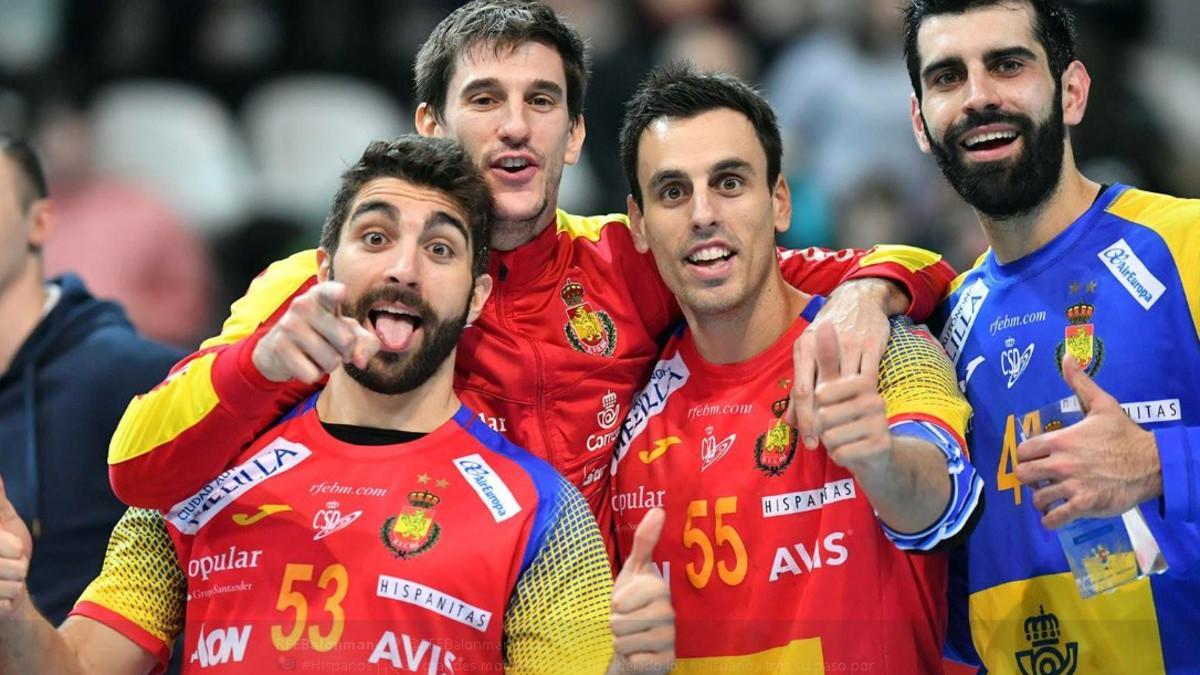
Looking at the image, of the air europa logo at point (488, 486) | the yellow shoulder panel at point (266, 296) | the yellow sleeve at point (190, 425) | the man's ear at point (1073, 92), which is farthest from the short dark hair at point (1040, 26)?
the yellow sleeve at point (190, 425)


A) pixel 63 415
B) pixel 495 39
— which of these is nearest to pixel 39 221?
pixel 63 415

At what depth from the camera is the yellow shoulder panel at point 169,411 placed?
382cm

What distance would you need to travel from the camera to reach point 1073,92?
4375 millimetres

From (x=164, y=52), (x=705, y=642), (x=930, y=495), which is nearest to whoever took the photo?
(x=930, y=495)

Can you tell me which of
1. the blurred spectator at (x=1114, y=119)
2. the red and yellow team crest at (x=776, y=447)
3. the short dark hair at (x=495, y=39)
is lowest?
the red and yellow team crest at (x=776, y=447)

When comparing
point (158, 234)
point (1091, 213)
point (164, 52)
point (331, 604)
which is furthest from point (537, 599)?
point (164, 52)

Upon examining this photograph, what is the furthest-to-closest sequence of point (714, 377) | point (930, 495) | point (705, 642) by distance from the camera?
point (714, 377)
point (705, 642)
point (930, 495)

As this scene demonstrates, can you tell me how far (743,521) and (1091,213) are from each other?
47.5 inches

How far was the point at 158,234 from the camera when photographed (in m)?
8.09

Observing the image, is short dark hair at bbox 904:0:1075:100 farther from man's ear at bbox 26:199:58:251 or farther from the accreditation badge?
man's ear at bbox 26:199:58:251

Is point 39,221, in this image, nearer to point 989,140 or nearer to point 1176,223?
point 989,140

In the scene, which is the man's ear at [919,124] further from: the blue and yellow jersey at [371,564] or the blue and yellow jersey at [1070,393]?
the blue and yellow jersey at [371,564]

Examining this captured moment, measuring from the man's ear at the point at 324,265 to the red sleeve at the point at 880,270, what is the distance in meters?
1.30

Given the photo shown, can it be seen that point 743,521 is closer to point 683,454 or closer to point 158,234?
point 683,454
